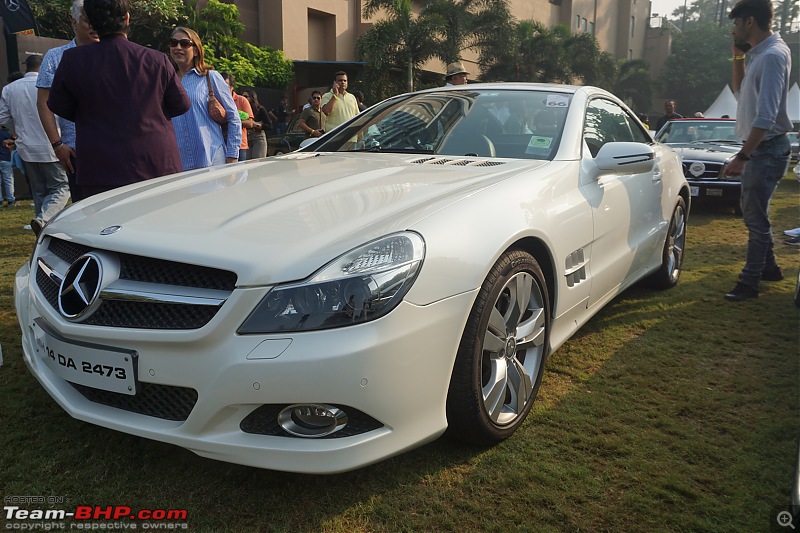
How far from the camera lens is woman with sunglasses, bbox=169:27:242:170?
153 inches

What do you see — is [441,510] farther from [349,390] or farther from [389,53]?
[389,53]

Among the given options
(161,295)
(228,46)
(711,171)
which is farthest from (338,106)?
(228,46)

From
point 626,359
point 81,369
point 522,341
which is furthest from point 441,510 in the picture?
point 626,359

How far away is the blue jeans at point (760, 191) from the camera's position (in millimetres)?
4078

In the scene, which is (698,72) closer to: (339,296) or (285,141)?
(285,141)

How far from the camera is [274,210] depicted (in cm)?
210

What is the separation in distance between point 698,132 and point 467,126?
302 inches

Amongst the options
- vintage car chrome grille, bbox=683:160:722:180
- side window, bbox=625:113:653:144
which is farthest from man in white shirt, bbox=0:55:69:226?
vintage car chrome grille, bbox=683:160:722:180

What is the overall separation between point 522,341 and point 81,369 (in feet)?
5.01

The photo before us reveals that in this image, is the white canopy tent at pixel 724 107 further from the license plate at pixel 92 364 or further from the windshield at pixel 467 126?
the license plate at pixel 92 364

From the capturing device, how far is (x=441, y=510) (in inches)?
75.8

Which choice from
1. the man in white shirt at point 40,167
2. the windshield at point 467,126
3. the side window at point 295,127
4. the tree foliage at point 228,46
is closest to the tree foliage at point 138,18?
the tree foliage at point 228,46

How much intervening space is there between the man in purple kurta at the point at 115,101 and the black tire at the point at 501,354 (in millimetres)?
2055

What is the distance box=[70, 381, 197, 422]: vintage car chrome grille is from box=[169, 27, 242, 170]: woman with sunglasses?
2430 mm
